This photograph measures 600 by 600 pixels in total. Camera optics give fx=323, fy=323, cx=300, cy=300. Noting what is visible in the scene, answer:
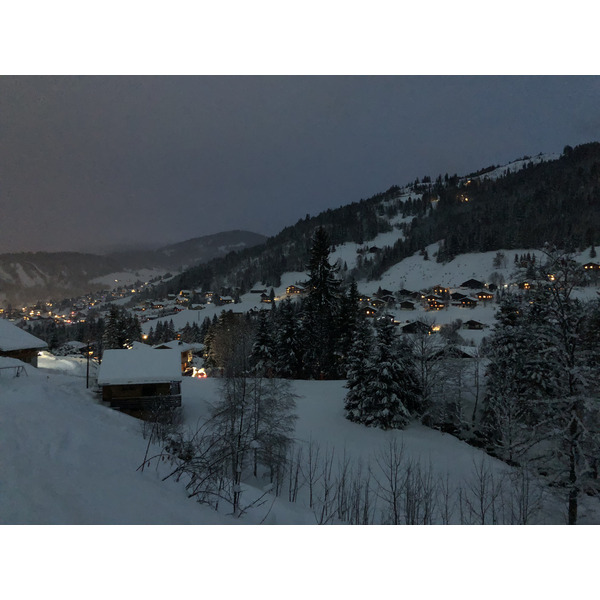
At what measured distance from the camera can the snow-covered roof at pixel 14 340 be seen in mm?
13505

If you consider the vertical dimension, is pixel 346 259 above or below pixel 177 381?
above

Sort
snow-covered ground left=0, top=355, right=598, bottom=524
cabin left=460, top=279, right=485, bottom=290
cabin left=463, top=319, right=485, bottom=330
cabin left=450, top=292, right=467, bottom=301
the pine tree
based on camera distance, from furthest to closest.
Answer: cabin left=460, top=279, right=485, bottom=290 → cabin left=450, top=292, right=467, bottom=301 → cabin left=463, top=319, right=485, bottom=330 → the pine tree → snow-covered ground left=0, top=355, right=598, bottom=524

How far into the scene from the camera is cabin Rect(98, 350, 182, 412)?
1427 cm

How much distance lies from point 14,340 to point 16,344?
0.36 m

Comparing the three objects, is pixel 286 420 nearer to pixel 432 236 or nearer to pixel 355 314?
pixel 355 314

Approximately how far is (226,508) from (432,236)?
9508cm

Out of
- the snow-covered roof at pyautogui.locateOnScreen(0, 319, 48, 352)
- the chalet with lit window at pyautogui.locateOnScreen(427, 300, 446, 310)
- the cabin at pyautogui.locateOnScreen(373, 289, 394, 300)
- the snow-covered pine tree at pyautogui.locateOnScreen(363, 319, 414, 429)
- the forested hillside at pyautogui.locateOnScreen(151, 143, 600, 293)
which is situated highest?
the forested hillside at pyautogui.locateOnScreen(151, 143, 600, 293)

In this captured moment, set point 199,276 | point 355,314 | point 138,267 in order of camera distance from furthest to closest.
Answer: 1. point 138,267
2. point 199,276
3. point 355,314

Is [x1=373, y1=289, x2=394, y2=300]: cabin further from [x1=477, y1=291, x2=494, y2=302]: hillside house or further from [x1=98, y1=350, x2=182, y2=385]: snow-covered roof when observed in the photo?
[x1=98, y1=350, x2=182, y2=385]: snow-covered roof

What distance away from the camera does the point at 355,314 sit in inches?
942

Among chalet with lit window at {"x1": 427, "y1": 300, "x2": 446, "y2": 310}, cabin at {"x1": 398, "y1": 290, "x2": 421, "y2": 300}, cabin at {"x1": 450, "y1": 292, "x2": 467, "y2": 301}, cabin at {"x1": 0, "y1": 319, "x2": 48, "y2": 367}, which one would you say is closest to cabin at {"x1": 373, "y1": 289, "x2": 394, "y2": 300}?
cabin at {"x1": 398, "y1": 290, "x2": 421, "y2": 300}

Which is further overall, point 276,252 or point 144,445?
point 276,252

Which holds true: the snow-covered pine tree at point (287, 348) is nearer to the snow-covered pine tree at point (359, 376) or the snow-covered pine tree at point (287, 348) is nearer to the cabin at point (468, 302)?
the snow-covered pine tree at point (359, 376)

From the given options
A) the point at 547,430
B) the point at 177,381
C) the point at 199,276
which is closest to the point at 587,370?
the point at 547,430
